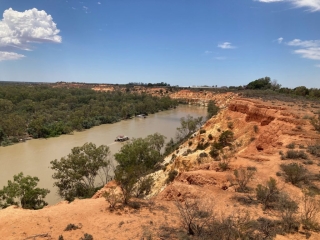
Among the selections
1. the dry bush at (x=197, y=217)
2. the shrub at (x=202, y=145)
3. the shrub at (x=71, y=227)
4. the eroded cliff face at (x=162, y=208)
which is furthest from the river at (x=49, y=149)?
the dry bush at (x=197, y=217)

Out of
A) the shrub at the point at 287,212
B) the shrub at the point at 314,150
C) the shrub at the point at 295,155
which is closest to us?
the shrub at the point at 287,212

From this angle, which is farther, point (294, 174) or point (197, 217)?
point (294, 174)

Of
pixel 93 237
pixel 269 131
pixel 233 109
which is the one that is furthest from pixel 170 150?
pixel 93 237

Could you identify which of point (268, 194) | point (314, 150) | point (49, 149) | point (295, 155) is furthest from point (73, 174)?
point (49, 149)

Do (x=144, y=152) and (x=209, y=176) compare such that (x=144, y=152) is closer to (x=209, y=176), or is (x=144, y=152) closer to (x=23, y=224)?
(x=209, y=176)

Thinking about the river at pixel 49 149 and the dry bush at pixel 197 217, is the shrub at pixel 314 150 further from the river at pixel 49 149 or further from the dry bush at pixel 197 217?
the river at pixel 49 149

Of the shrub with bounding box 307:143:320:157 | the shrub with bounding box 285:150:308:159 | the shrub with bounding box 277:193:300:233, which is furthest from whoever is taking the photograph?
the shrub with bounding box 307:143:320:157

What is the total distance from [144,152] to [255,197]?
15159mm

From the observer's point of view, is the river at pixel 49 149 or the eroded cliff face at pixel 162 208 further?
the river at pixel 49 149

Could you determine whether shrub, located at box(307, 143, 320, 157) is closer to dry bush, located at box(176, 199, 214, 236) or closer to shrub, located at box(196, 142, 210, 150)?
dry bush, located at box(176, 199, 214, 236)

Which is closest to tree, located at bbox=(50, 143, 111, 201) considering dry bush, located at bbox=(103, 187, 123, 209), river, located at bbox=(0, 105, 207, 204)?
river, located at bbox=(0, 105, 207, 204)

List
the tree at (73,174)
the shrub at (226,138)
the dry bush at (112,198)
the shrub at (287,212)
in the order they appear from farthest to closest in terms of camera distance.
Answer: the shrub at (226,138), the tree at (73,174), the dry bush at (112,198), the shrub at (287,212)

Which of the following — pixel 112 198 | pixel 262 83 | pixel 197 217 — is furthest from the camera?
pixel 262 83

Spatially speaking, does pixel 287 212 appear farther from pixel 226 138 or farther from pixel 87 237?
pixel 226 138
